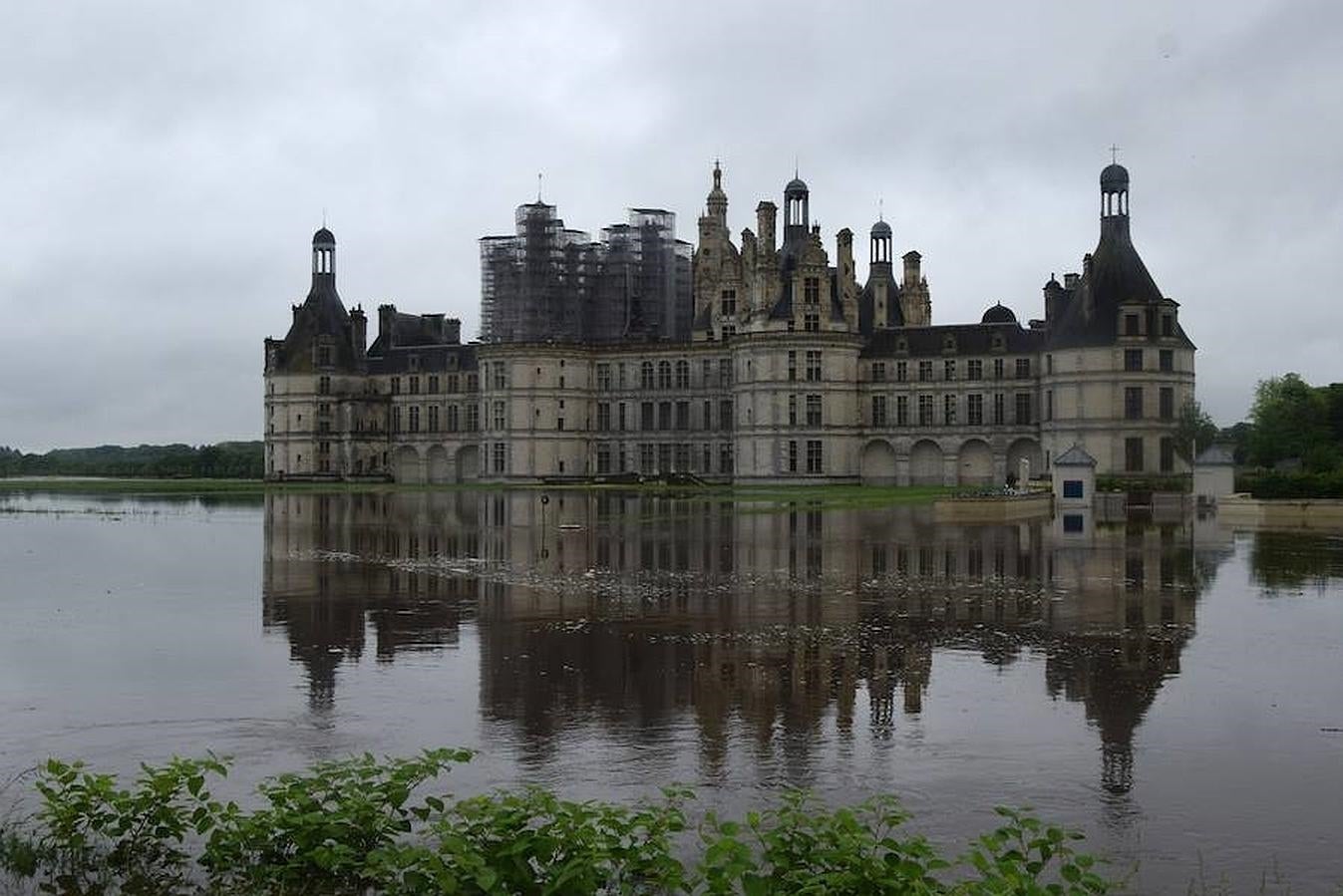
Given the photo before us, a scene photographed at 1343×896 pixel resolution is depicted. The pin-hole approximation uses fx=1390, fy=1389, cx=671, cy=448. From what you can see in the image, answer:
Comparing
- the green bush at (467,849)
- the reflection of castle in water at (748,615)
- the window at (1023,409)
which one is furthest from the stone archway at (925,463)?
the green bush at (467,849)

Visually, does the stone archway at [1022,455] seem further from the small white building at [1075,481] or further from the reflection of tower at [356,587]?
the reflection of tower at [356,587]

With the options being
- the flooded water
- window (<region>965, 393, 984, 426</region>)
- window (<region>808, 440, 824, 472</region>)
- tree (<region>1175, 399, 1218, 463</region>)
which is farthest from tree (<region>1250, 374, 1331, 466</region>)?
the flooded water

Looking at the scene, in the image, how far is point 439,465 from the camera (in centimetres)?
12112

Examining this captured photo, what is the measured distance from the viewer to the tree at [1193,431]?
83375mm

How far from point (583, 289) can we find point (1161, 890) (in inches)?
4182

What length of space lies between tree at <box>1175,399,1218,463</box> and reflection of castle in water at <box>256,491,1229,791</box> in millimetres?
37790

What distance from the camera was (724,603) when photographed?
26.3 metres

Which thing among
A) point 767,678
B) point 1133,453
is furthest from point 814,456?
point 767,678

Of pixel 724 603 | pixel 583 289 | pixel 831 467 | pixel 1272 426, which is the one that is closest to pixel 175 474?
pixel 583 289

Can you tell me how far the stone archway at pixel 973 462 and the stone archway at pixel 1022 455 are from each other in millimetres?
1465

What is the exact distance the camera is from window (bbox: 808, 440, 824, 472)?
9819 cm

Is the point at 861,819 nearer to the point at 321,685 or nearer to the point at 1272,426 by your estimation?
the point at 321,685

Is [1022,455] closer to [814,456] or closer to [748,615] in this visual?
[814,456]

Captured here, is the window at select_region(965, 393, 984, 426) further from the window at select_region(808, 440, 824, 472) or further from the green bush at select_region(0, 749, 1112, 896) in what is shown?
the green bush at select_region(0, 749, 1112, 896)
